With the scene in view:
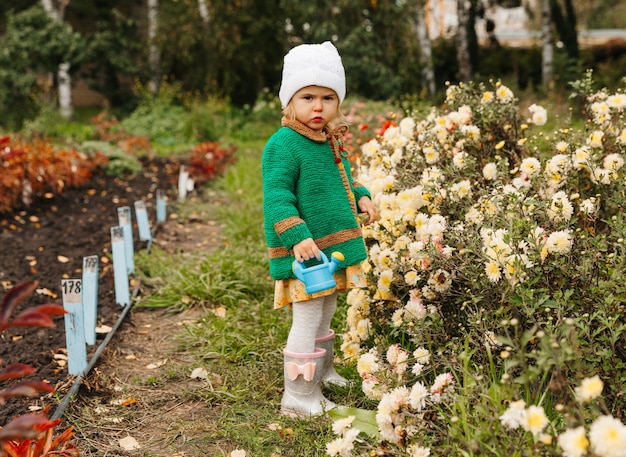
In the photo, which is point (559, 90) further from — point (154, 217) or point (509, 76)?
point (154, 217)

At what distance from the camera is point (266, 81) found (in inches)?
625

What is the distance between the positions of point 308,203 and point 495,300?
0.83 m

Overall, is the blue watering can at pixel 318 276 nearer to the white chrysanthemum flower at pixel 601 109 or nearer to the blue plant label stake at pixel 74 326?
the blue plant label stake at pixel 74 326

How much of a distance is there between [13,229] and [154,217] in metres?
1.27

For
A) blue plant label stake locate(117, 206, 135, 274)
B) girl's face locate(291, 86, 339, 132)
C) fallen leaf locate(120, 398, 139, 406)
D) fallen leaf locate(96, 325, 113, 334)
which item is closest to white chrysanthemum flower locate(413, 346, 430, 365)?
girl's face locate(291, 86, 339, 132)

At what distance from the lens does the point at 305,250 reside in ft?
8.23

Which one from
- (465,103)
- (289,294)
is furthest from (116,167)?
(289,294)

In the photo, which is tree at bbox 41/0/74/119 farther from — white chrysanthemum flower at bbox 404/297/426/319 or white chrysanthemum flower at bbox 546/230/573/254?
white chrysanthemum flower at bbox 546/230/573/254

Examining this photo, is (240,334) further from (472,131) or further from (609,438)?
(609,438)

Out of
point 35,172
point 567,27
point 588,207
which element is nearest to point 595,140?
point 588,207

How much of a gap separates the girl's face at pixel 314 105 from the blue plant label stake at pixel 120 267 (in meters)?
1.74

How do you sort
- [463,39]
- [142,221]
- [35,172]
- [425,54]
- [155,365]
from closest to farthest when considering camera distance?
[155,365], [142,221], [35,172], [463,39], [425,54]

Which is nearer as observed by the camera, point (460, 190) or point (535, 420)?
point (535, 420)

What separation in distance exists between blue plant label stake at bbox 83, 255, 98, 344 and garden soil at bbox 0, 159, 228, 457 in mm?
165
